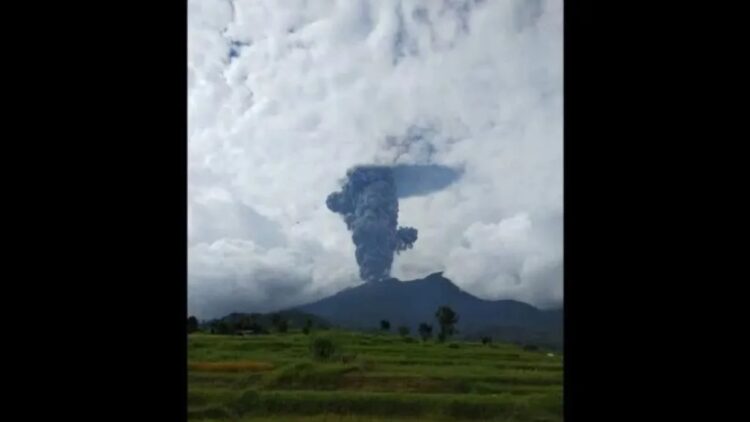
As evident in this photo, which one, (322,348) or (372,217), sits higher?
(372,217)

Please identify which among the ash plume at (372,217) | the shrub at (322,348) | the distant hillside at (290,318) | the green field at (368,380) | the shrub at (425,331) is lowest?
the green field at (368,380)

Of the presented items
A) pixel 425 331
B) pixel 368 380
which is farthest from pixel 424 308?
pixel 368 380

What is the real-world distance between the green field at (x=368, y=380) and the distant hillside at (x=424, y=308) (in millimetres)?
31

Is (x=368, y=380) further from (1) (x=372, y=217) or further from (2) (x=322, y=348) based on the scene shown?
(1) (x=372, y=217)

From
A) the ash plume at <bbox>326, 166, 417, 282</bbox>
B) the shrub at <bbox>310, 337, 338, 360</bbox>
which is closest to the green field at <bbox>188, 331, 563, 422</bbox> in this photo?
the shrub at <bbox>310, 337, 338, 360</bbox>

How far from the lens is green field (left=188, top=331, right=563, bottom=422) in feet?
4.77

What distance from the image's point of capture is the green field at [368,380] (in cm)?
145

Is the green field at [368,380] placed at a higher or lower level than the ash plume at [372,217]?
lower

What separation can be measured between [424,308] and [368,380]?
18 cm

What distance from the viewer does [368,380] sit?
1469 mm

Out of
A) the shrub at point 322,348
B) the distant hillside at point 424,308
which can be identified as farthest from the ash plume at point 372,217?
the shrub at point 322,348

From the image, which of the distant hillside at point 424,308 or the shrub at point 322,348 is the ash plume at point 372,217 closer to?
the distant hillside at point 424,308
